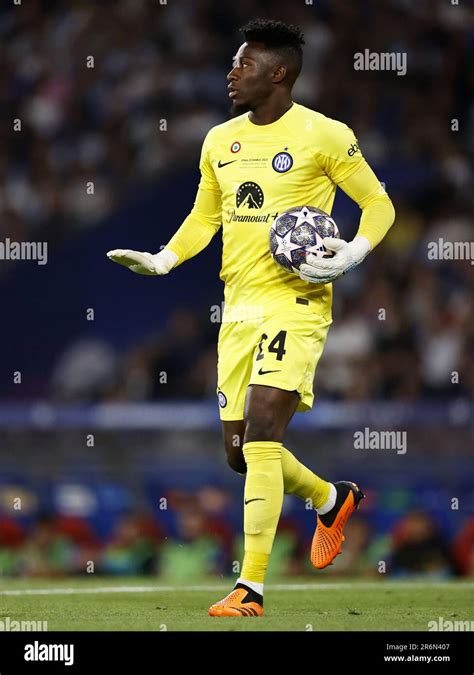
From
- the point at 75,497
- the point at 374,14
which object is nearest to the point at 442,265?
the point at 374,14

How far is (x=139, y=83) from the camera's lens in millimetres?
13867

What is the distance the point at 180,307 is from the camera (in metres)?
12.7

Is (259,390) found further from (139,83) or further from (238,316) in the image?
(139,83)

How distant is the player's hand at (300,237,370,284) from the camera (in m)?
5.98

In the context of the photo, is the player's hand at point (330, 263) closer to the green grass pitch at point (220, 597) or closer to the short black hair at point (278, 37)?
the short black hair at point (278, 37)

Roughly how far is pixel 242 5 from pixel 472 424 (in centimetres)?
585

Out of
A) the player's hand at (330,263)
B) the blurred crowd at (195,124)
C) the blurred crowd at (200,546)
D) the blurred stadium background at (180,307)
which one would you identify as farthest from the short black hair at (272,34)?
the blurred crowd at (195,124)

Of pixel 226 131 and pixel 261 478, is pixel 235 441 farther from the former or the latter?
pixel 226 131

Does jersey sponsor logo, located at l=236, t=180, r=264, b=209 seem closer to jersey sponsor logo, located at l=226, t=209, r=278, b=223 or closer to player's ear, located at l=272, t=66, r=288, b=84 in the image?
jersey sponsor logo, located at l=226, t=209, r=278, b=223

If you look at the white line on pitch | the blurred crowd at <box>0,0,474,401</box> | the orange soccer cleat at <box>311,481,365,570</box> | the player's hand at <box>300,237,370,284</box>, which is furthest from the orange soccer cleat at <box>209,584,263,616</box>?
the blurred crowd at <box>0,0,474,401</box>

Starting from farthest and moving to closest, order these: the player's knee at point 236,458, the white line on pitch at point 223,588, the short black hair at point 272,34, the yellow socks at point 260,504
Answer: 1. the white line on pitch at point 223,588
2. the player's knee at point 236,458
3. the short black hair at point 272,34
4. the yellow socks at point 260,504

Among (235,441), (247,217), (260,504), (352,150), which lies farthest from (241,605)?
(352,150)

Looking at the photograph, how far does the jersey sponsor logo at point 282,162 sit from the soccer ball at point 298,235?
0.69ft

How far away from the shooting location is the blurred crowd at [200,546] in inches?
383
